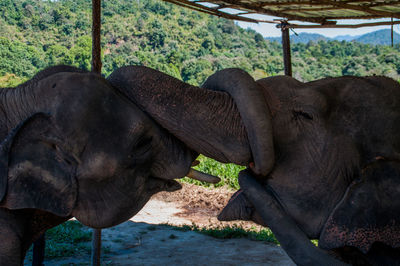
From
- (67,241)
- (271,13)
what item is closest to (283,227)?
(67,241)

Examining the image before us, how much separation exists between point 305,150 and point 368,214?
28cm

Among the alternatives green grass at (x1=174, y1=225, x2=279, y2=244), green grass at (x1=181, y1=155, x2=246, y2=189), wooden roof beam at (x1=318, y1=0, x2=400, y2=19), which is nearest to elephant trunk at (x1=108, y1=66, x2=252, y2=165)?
wooden roof beam at (x1=318, y1=0, x2=400, y2=19)

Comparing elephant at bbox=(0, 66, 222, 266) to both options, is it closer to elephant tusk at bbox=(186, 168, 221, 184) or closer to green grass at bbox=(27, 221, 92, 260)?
elephant tusk at bbox=(186, 168, 221, 184)

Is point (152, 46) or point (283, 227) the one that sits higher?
point (152, 46)

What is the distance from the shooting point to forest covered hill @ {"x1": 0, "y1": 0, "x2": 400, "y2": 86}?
3055 centimetres

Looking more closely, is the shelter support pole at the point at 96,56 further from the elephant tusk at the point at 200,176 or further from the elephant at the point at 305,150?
the elephant at the point at 305,150

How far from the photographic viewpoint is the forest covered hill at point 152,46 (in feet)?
100

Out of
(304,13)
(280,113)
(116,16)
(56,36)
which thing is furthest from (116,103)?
(116,16)

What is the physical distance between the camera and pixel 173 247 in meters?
5.37

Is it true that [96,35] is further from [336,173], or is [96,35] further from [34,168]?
[336,173]

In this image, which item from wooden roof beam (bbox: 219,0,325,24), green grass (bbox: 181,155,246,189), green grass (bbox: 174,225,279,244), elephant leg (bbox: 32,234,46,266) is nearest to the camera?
elephant leg (bbox: 32,234,46,266)

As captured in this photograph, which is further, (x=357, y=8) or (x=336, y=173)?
Answer: (x=357, y=8)

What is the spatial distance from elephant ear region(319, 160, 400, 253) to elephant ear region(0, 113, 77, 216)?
0.83 metres

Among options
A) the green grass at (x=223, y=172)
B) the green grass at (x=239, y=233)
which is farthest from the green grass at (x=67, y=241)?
the green grass at (x=223, y=172)
